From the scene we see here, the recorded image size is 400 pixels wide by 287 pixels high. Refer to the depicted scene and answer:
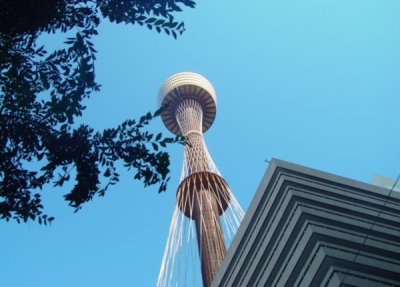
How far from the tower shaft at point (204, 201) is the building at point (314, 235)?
13.4 m

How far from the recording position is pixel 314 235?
15.7 m

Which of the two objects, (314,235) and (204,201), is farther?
(204,201)

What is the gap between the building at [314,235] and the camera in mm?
15250

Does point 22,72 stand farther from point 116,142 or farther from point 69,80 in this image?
point 116,142

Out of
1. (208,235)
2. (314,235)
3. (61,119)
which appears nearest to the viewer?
(61,119)

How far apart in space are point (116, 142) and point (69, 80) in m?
1.20

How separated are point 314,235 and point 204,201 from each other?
20.8 meters

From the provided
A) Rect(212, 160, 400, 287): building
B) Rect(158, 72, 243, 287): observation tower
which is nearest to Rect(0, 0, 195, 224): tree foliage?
Rect(212, 160, 400, 287): building

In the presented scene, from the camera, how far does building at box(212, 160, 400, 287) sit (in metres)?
15.2

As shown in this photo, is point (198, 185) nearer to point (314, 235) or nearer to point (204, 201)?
point (204, 201)

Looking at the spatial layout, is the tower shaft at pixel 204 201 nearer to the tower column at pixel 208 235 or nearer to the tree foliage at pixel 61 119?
the tower column at pixel 208 235

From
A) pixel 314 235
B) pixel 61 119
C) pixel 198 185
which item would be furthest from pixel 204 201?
pixel 61 119

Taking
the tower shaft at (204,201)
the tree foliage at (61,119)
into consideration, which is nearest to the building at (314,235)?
the tree foliage at (61,119)

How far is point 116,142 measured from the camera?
7629mm
